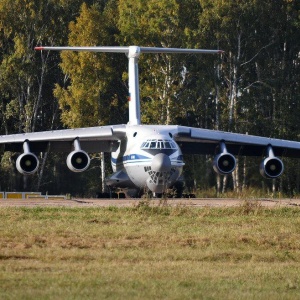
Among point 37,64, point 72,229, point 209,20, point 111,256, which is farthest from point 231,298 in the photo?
point 37,64

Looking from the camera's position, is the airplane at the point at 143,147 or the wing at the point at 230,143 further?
the wing at the point at 230,143

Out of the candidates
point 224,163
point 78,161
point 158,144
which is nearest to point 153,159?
point 158,144

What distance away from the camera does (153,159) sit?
33.1 meters

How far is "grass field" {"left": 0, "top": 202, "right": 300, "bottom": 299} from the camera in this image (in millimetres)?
13047

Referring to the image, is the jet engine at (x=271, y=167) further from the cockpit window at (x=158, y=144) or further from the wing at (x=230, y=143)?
the cockpit window at (x=158, y=144)

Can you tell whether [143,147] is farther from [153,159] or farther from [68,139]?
[68,139]

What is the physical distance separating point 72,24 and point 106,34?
1689 mm

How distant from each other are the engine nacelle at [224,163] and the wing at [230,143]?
1.09 meters

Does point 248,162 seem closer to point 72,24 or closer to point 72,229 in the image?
point 72,24

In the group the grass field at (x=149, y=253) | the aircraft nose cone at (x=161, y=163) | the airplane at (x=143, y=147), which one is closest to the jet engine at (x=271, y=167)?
the airplane at (x=143, y=147)

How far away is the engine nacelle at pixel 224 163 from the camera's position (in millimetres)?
34906

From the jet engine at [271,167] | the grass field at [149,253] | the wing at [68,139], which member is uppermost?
the wing at [68,139]

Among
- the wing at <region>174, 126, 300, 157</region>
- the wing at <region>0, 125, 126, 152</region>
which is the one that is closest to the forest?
the wing at <region>174, 126, 300, 157</region>

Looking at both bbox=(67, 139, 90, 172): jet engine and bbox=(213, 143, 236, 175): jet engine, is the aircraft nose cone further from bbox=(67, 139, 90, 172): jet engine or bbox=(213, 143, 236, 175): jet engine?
bbox=(213, 143, 236, 175): jet engine
